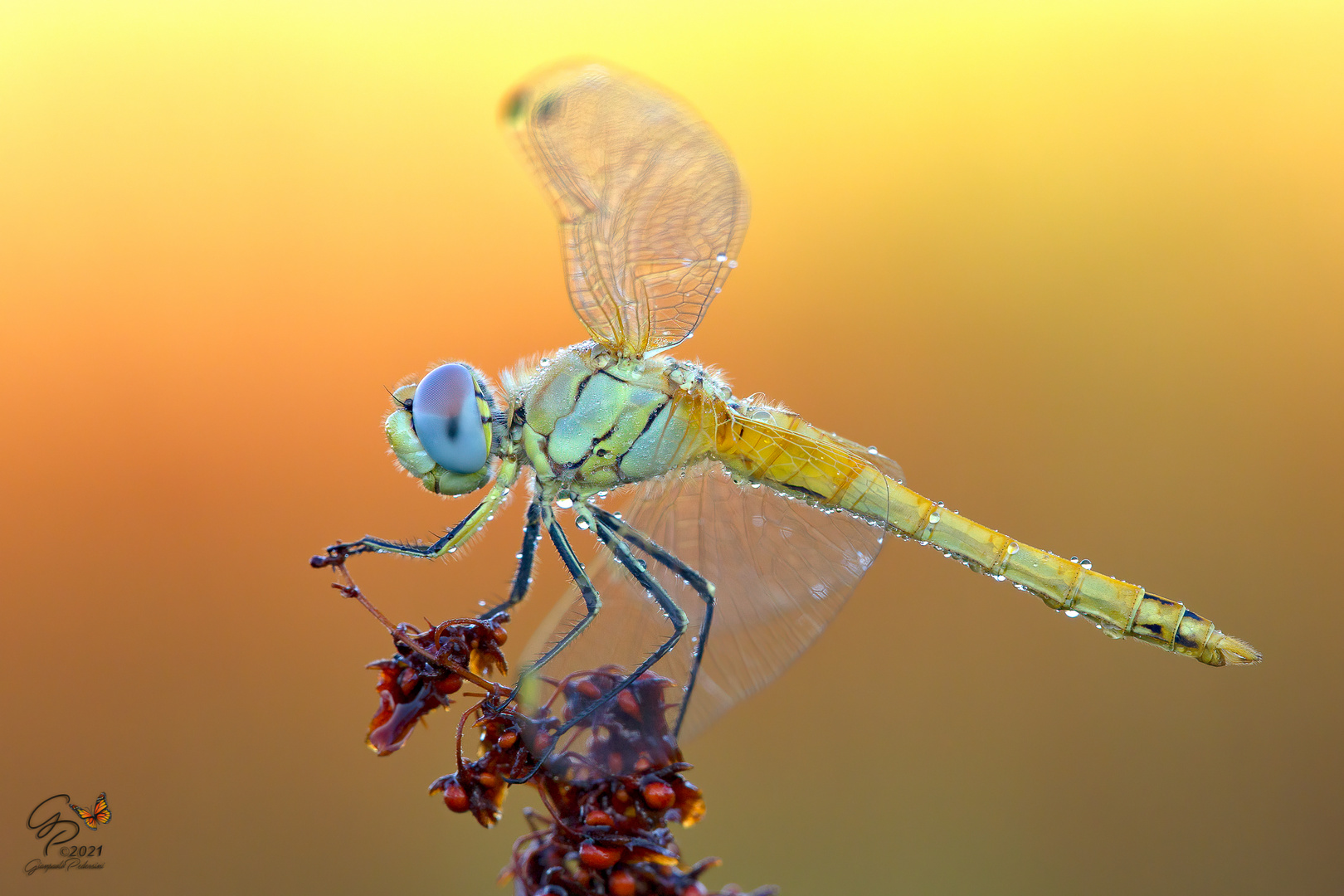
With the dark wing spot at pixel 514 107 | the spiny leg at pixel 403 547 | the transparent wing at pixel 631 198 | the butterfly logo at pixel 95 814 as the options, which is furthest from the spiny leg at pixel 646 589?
the butterfly logo at pixel 95 814

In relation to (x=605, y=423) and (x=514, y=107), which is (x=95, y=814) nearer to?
(x=605, y=423)

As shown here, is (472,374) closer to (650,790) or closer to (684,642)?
(684,642)

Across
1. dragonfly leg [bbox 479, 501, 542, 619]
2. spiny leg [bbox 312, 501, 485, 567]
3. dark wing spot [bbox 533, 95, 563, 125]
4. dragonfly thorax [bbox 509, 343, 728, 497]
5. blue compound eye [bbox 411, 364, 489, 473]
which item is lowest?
spiny leg [bbox 312, 501, 485, 567]

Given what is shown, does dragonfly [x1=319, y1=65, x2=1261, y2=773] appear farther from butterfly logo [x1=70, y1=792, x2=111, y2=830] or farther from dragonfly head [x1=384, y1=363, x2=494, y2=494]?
butterfly logo [x1=70, y1=792, x2=111, y2=830]

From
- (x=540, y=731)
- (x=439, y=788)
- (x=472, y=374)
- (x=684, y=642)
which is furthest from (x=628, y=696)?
(x=472, y=374)

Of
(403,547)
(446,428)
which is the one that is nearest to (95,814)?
(403,547)

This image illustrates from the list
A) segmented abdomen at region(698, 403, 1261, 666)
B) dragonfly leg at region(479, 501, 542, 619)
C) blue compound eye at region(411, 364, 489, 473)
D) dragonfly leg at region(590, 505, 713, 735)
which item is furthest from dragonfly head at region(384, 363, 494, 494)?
segmented abdomen at region(698, 403, 1261, 666)
